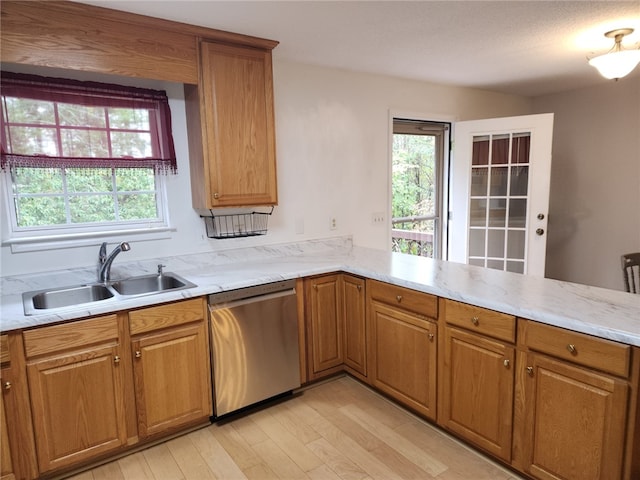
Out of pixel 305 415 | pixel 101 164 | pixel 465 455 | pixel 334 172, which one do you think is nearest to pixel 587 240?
pixel 334 172

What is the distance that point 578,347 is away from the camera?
1554mm

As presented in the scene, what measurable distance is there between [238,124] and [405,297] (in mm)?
1464

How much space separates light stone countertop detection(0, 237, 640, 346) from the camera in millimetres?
1632

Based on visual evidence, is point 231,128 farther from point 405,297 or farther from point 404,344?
point 404,344

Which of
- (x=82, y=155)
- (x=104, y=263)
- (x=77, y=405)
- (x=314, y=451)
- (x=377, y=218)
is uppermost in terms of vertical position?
(x=82, y=155)

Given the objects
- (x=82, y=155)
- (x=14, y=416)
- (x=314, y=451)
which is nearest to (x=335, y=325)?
(x=314, y=451)

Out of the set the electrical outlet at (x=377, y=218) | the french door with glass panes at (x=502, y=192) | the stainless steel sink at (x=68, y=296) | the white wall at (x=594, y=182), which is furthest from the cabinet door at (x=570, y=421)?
the white wall at (x=594, y=182)

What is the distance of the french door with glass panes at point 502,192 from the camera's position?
12.1ft

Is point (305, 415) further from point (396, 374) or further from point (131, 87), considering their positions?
point (131, 87)

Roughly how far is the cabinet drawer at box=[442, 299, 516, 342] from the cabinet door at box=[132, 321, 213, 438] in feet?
4.39

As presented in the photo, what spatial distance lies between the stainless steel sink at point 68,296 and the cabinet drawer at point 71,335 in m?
0.29

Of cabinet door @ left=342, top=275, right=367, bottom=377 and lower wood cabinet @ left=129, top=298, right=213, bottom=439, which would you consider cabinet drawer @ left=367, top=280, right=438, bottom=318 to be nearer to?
cabinet door @ left=342, top=275, right=367, bottom=377

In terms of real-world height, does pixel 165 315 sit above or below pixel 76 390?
above

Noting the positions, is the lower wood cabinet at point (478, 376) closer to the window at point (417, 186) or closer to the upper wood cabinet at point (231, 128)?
the upper wood cabinet at point (231, 128)
